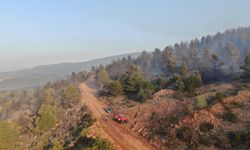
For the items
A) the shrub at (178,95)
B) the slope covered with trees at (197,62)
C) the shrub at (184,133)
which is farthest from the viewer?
the slope covered with trees at (197,62)

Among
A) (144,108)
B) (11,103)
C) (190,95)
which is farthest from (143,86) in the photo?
(11,103)

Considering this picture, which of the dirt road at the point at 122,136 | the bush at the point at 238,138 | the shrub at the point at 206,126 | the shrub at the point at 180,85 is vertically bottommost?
the dirt road at the point at 122,136

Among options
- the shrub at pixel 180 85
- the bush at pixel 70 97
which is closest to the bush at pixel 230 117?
the shrub at pixel 180 85

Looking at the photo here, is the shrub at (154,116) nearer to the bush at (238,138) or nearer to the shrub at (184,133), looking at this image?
the shrub at (184,133)

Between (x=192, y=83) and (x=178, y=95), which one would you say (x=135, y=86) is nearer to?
(x=192, y=83)

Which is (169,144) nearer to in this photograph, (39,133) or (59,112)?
(39,133)

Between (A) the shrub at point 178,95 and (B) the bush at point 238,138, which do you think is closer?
(B) the bush at point 238,138

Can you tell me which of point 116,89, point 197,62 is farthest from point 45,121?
point 197,62
